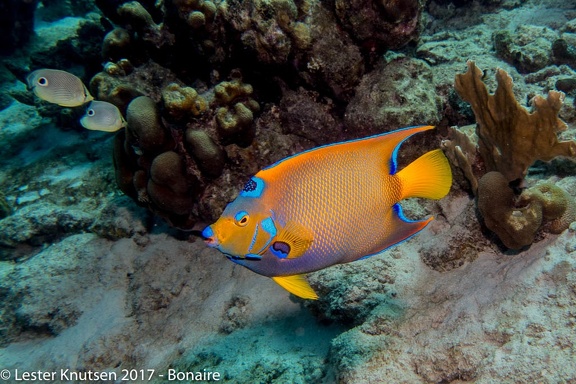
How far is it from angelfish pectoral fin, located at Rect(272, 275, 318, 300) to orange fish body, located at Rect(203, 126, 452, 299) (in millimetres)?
99

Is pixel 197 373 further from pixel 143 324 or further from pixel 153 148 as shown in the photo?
pixel 153 148

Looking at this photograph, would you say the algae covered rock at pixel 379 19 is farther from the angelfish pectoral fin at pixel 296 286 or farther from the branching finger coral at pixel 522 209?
the angelfish pectoral fin at pixel 296 286

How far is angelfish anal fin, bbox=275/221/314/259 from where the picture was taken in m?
1.42

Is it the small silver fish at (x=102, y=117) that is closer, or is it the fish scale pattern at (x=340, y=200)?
the fish scale pattern at (x=340, y=200)

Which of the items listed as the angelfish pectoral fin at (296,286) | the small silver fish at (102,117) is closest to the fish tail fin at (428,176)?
the angelfish pectoral fin at (296,286)

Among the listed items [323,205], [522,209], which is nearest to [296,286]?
[323,205]

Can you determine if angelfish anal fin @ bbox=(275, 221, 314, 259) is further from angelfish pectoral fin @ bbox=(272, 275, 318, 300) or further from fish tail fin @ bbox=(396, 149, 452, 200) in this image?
fish tail fin @ bbox=(396, 149, 452, 200)

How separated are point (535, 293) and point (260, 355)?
2.41 meters

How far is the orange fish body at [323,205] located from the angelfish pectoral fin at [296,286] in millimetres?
99

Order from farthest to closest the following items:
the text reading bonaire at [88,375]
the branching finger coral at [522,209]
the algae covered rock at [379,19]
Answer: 1. the text reading bonaire at [88,375]
2. the algae covered rock at [379,19]
3. the branching finger coral at [522,209]

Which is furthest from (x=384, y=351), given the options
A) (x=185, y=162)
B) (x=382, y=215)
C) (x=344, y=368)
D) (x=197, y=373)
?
(x=185, y=162)

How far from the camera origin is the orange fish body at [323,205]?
4.66 ft

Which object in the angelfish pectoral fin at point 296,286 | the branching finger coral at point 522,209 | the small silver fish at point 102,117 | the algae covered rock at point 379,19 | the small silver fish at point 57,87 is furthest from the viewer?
the small silver fish at point 57,87

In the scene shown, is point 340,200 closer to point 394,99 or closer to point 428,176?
point 428,176
